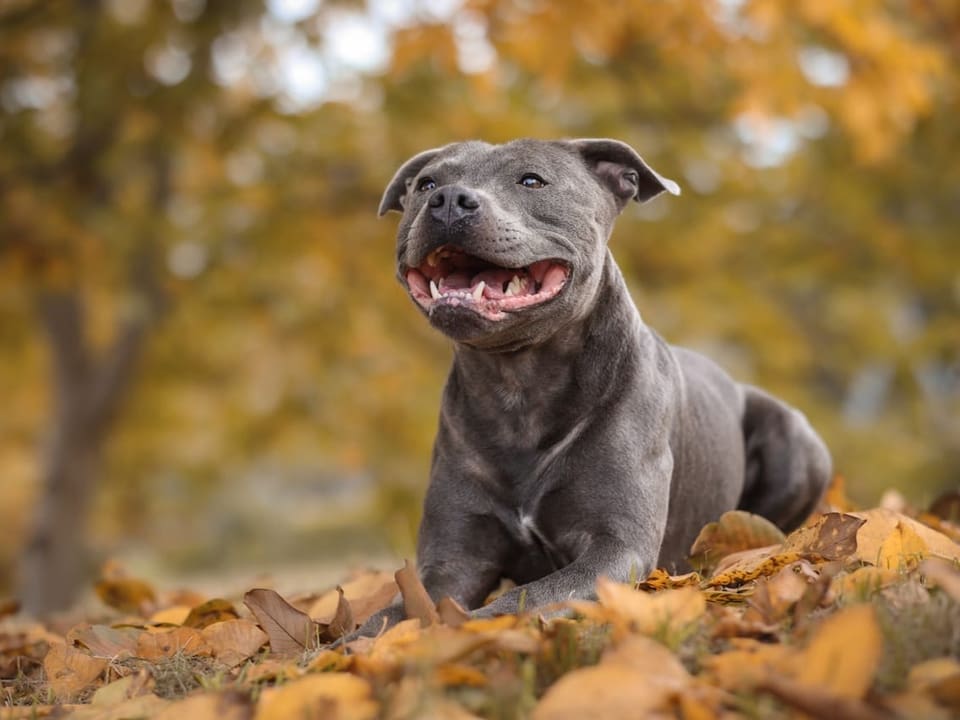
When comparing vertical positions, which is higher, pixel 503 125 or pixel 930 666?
pixel 503 125

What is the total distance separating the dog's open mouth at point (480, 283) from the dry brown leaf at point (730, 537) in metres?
1.05

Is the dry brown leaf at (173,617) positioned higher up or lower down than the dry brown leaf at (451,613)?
lower down

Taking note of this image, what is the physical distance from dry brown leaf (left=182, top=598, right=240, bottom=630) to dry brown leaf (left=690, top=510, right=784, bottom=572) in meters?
1.62

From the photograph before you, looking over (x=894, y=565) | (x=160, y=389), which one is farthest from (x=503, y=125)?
(x=160, y=389)

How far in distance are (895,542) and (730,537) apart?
0.82 m

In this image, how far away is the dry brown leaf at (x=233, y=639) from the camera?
3115 millimetres

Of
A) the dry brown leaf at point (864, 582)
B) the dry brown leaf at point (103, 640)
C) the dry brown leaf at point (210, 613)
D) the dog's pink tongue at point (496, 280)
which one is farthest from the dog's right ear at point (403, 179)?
the dry brown leaf at point (864, 582)

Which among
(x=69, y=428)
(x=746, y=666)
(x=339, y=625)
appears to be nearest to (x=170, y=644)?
(x=339, y=625)

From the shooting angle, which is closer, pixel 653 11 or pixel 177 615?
pixel 177 615

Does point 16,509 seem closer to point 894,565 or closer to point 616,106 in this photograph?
point 616,106

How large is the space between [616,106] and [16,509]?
13471 millimetres

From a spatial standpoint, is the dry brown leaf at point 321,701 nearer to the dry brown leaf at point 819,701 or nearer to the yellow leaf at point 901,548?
the dry brown leaf at point 819,701

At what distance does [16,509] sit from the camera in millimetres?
18750

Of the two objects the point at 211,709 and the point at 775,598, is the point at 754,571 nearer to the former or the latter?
the point at 775,598
